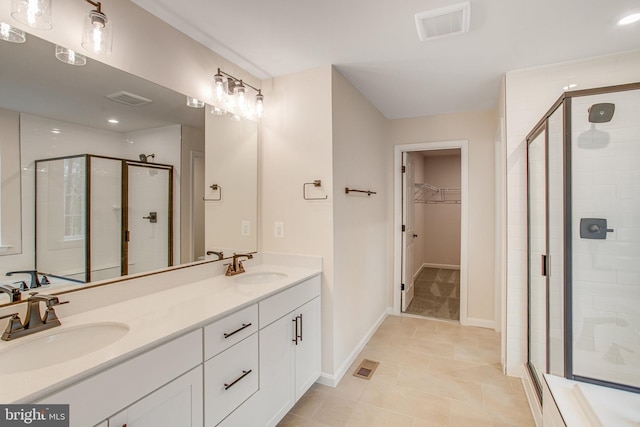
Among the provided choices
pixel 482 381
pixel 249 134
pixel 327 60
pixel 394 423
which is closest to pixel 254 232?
pixel 249 134

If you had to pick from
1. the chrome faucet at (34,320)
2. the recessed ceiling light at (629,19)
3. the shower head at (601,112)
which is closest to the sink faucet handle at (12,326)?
the chrome faucet at (34,320)

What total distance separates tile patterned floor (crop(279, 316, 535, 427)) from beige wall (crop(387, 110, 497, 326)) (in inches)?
18.6

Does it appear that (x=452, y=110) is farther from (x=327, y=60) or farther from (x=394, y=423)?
(x=394, y=423)

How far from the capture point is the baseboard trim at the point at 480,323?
3.45 metres

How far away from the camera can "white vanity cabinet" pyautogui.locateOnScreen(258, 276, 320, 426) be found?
67.9 inches

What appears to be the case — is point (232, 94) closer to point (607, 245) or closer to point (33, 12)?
point (33, 12)

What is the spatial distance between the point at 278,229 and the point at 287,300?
0.74 m

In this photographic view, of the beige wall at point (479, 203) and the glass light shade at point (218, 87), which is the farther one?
the beige wall at point (479, 203)

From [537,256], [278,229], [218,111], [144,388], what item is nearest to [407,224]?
[537,256]

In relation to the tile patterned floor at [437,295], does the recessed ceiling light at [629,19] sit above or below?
above

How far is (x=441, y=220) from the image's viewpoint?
6.60m

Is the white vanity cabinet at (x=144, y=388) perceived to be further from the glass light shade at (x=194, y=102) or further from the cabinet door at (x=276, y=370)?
the glass light shade at (x=194, y=102)

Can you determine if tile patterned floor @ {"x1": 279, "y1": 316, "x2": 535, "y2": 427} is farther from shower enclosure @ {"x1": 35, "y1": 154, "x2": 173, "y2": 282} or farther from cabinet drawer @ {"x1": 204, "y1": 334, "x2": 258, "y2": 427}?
shower enclosure @ {"x1": 35, "y1": 154, "x2": 173, "y2": 282}

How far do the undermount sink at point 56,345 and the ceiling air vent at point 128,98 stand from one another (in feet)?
3.66
